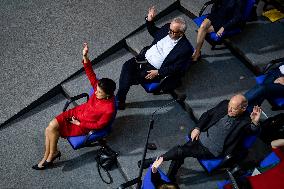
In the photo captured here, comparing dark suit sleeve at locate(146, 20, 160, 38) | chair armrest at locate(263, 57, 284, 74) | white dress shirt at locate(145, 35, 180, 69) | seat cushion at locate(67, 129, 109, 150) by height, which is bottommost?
chair armrest at locate(263, 57, 284, 74)

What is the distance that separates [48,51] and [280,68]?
9.94 ft

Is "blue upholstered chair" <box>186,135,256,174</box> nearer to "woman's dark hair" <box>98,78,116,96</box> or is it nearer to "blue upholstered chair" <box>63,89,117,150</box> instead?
"blue upholstered chair" <box>63,89,117,150</box>

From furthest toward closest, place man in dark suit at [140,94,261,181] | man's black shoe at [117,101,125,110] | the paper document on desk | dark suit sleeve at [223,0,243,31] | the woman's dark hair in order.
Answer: the paper document on desk, dark suit sleeve at [223,0,243,31], man's black shoe at [117,101,125,110], the woman's dark hair, man in dark suit at [140,94,261,181]

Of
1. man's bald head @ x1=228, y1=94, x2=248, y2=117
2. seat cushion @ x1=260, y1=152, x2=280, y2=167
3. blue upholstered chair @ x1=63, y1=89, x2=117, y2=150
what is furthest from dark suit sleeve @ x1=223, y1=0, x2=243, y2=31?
blue upholstered chair @ x1=63, y1=89, x2=117, y2=150

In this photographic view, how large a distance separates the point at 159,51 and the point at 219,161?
1542 mm

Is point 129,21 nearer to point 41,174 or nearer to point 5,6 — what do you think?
point 5,6

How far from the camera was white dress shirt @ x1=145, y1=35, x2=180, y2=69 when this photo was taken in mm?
4934

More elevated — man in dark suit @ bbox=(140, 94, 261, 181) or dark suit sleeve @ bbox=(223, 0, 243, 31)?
dark suit sleeve @ bbox=(223, 0, 243, 31)

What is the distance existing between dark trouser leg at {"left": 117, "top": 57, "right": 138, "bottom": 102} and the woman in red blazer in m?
0.45

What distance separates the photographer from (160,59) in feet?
16.3

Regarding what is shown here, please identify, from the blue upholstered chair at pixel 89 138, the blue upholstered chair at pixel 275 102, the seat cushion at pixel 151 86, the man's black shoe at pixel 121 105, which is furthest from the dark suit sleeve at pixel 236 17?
the blue upholstered chair at pixel 89 138

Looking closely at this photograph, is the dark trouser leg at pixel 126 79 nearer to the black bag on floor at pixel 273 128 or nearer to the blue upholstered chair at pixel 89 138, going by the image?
the blue upholstered chair at pixel 89 138

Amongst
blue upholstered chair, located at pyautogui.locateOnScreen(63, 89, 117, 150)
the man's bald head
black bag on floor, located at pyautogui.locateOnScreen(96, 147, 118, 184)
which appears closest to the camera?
the man's bald head

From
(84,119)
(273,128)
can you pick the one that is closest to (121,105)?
(84,119)
